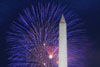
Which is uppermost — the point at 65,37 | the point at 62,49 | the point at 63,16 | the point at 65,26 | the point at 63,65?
the point at 63,16

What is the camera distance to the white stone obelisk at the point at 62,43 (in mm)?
20438

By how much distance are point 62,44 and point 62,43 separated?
126mm

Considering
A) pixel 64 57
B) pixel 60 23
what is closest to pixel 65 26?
pixel 60 23

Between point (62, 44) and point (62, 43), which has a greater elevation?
point (62, 43)

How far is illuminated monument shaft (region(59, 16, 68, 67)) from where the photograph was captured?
2044 cm

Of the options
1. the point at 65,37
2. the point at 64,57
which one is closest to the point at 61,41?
the point at 65,37

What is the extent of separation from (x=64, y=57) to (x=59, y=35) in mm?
2883

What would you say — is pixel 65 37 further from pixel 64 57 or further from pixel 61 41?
pixel 64 57

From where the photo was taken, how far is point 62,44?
20.9 m

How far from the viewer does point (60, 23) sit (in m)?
21.4

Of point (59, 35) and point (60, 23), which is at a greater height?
point (60, 23)

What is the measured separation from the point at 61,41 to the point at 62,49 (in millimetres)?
1013

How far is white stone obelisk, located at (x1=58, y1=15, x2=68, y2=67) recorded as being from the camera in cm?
2044

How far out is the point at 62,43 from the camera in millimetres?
20875
